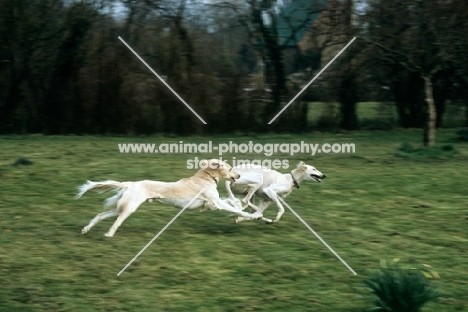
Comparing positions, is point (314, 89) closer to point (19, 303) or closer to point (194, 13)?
point (194, 13)

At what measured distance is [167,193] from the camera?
10148 mm

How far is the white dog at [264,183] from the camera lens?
1095 cm

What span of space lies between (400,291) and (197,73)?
18.1 meters

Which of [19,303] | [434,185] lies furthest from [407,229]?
[19,303]

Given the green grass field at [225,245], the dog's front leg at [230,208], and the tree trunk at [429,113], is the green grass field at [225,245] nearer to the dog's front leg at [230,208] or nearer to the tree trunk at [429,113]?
the dog's front leg at [230,208]

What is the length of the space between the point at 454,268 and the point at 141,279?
141 inches

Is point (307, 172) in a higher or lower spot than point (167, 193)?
higher

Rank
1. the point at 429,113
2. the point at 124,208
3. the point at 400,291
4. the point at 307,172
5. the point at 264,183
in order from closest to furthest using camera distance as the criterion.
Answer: the point at 400,291
the point at 124,208
the point at 264,183
the point at 307,172
the point at 429,113

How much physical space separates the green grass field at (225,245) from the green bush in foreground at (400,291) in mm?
341

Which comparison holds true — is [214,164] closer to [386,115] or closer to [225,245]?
[225,245]

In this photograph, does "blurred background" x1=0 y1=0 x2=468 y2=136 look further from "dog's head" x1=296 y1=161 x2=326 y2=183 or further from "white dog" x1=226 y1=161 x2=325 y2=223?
"white dog" x1=226 y1=161 x2=325 y2=223

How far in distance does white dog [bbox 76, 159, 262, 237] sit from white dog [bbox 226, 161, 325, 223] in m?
0.33

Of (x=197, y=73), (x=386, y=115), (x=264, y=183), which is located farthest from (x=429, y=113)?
(x=264, y=183)

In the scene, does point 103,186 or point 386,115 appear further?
point 386,115
